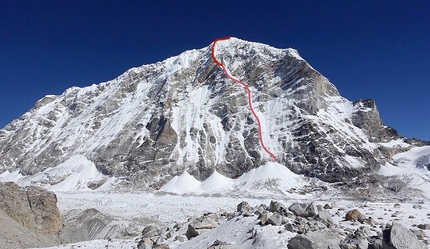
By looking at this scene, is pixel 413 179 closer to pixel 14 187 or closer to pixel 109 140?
pixel 14 187

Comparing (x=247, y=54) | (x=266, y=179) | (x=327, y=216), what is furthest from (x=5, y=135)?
(x=327, y=216)

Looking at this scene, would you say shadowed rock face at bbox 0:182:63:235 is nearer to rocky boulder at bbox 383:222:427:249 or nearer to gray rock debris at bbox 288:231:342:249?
gray rock debris at bbox 288:231:342:249

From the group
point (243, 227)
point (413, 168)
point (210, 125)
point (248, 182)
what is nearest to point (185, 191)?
point (248, 182)

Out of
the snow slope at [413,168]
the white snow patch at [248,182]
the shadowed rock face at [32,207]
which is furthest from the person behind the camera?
the white snow patch at [248,182]

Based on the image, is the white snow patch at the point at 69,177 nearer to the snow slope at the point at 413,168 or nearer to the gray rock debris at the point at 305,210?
the snow slope at the point at 413,168

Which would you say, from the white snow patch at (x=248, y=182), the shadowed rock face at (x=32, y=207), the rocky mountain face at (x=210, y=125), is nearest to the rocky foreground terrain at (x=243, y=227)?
the shadowed rock face at (x=32, y=207)

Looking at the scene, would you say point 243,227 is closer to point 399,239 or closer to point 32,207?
point 399,239
